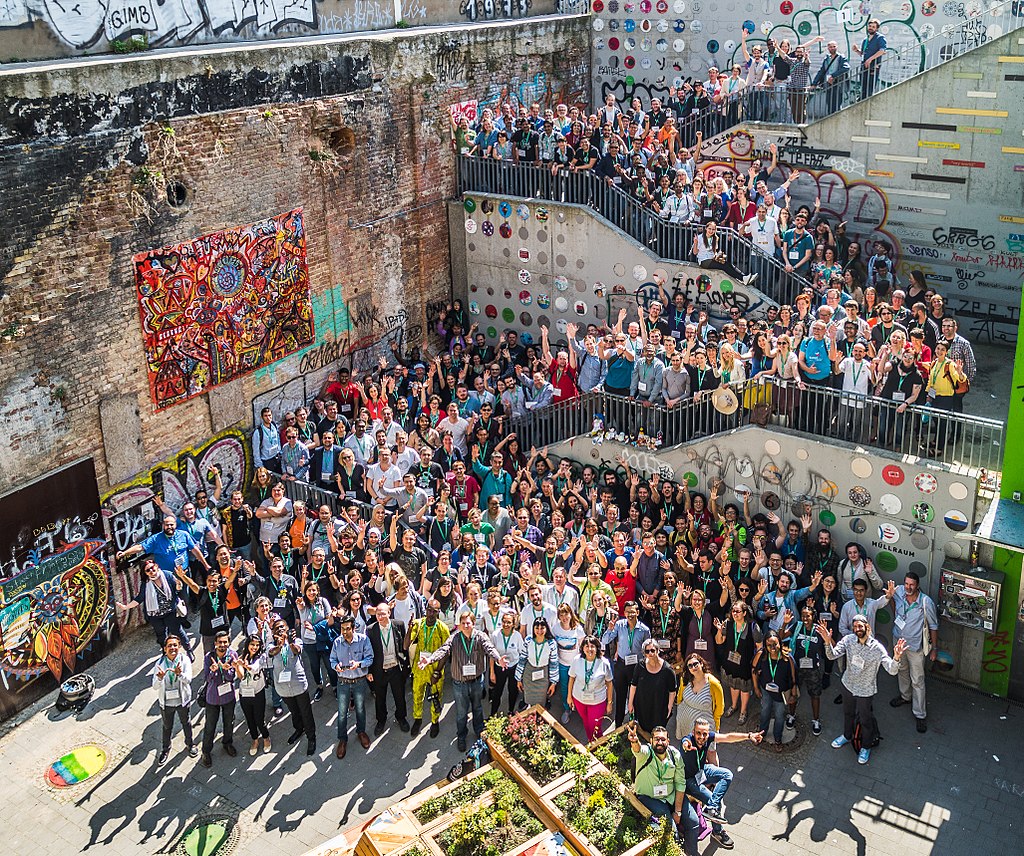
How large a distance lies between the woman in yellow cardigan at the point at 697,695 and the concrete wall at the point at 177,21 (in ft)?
35.9

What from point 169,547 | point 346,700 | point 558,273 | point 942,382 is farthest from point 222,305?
point 942,382

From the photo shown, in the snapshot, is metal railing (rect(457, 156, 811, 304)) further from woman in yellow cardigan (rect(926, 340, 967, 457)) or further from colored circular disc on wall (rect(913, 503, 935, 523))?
colored circular disc on wall (rect(913, 503, 935, 523))

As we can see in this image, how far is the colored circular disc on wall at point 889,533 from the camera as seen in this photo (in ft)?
45.8

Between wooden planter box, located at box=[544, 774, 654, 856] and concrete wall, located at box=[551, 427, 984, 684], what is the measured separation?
4.84 metres

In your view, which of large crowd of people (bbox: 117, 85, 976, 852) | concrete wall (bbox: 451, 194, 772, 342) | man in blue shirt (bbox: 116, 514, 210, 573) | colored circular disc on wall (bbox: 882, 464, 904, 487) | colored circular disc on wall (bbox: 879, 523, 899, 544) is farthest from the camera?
concrete wall (bbox: 451, 194, 772, 342)

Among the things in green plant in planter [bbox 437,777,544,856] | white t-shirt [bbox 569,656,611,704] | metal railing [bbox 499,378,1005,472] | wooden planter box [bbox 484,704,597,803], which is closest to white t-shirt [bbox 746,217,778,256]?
metal railing [bbox 499,378,1005,472]

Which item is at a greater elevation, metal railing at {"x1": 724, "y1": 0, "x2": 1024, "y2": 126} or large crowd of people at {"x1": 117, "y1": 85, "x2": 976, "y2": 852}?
Answer: metal railing at {"x1": 724, "y1": 0, "x2": 1024, "y2": 126}

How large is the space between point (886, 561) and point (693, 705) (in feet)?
13.1

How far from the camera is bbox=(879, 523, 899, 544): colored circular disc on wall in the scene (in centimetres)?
1395

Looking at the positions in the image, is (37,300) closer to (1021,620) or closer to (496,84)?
(496,84)

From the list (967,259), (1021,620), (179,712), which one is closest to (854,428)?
(1021,620)

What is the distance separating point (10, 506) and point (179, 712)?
3338 mm

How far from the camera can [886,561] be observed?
46.4 ft

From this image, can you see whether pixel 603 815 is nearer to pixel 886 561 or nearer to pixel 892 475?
pixel 886 561
